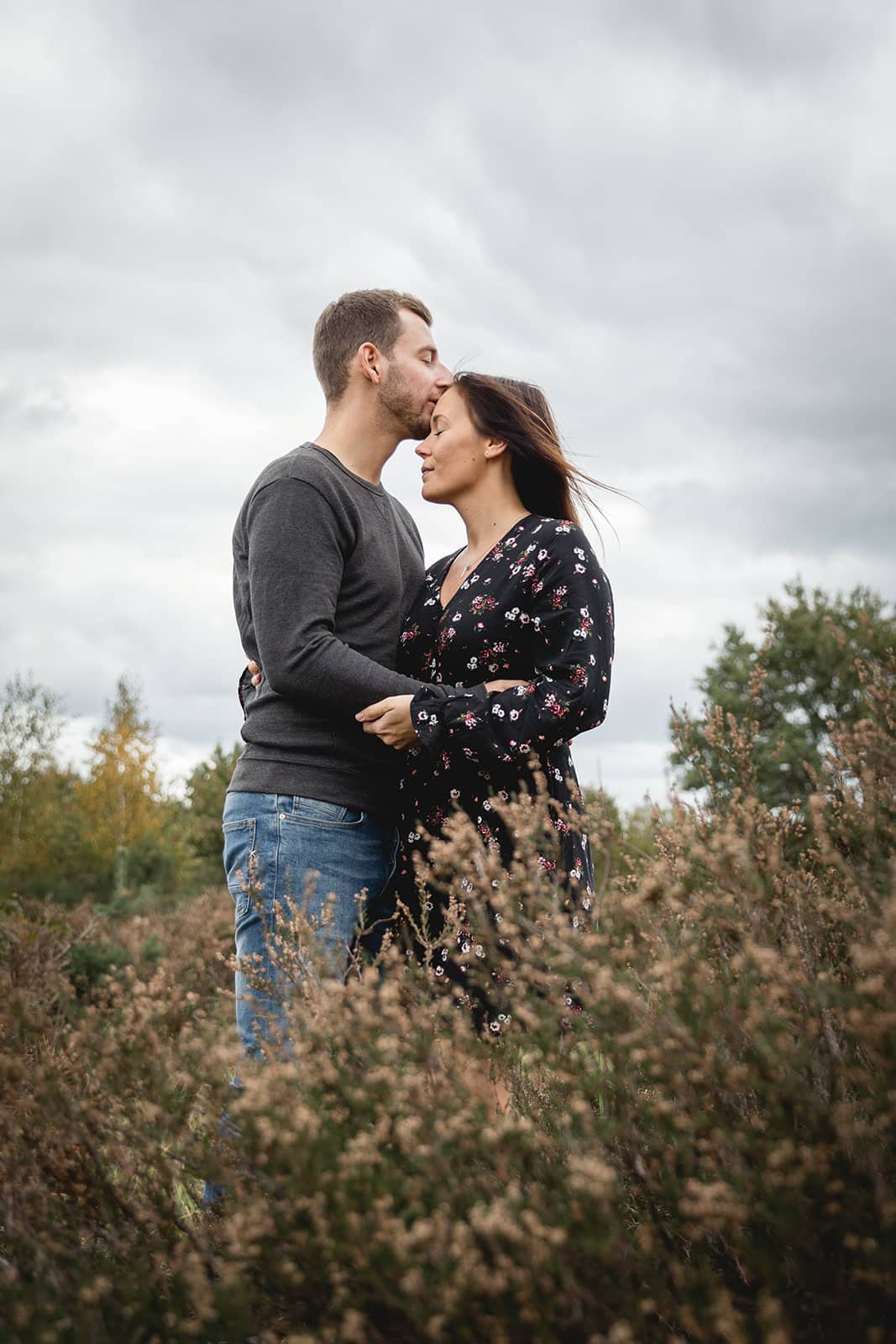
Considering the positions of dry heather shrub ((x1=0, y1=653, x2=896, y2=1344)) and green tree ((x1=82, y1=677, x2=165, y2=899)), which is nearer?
dry heather shrub ((x1=0, y1=653, x2=896, y2=1344))

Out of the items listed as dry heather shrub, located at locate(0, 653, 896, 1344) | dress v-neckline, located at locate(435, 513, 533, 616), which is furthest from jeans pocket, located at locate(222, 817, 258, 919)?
dress v-neckline, located at locate(435, 513, 533, 616)

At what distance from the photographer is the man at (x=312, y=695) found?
126 inches

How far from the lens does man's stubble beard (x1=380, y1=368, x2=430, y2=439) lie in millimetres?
3973

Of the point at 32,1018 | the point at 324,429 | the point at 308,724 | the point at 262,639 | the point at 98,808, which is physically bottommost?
the point at 32,1018

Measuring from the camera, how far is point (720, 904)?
2117 mm

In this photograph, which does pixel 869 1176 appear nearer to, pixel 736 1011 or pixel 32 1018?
pixel 736 1011

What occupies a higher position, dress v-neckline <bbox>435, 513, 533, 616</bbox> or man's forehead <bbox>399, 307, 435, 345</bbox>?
man's forehead <bbox>399, 307, 435, 345</bbox>

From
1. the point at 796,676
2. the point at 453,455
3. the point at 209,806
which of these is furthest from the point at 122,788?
the point at 453,455

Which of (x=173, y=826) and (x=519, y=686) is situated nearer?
(x=519, y=686)

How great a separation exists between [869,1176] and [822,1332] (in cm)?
27

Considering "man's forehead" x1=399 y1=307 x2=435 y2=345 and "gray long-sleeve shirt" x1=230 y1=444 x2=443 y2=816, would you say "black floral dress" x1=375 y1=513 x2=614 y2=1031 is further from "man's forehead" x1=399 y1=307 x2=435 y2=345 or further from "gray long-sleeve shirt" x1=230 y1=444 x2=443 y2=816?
"man's forehead" x1=399 y1=307 x2=435 y2=345

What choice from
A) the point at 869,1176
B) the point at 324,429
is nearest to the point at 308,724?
the point at 324,429

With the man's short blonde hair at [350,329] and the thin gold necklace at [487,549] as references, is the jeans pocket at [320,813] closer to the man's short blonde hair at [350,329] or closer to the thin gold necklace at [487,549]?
the thin gold necklace at [487,549]

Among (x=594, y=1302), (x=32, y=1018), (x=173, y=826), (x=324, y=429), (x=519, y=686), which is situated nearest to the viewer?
(x=594, y=1302)
